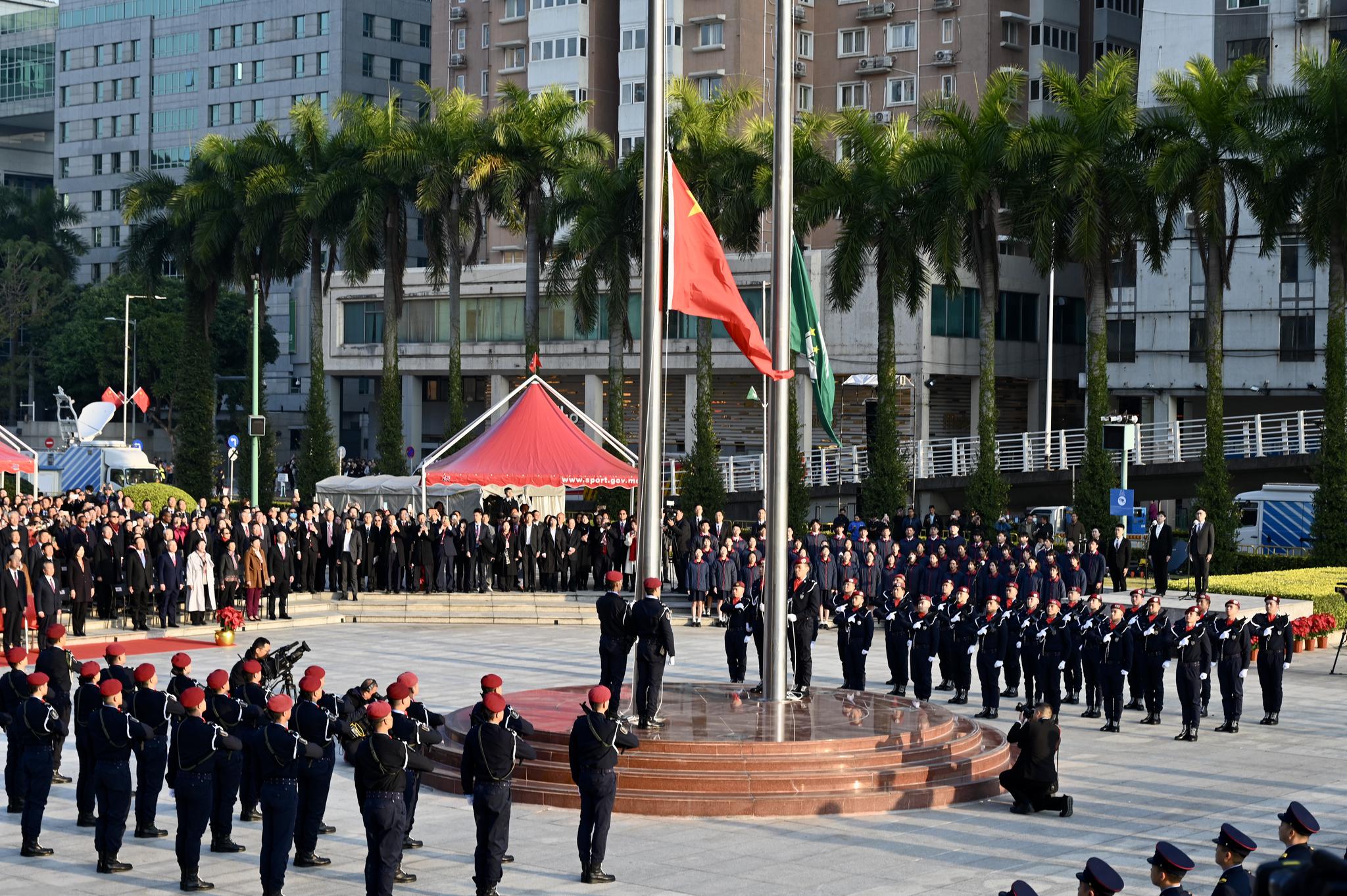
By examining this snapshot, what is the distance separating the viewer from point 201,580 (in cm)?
→ 3031

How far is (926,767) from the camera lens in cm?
1784

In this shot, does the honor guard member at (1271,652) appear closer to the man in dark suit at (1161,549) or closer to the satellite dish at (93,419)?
the man in dark suit at (1161,549)

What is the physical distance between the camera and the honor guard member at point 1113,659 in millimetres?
21625

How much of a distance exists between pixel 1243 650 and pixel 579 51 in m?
61.0

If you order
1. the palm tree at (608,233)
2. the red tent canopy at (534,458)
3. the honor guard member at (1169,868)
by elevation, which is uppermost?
the palm tree at (608,233)

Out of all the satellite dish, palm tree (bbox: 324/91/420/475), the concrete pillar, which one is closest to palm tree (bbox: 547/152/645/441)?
palm tree (bbox: 324/91/420/475)

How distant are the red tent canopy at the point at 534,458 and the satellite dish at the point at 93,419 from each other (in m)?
23.6

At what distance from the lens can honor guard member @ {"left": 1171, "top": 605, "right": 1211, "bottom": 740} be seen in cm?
2109

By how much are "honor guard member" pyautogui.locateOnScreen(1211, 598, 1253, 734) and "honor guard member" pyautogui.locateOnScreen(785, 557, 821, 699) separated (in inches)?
200

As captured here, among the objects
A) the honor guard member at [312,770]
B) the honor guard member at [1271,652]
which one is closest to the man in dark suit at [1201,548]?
the honor guard member at [1271,652]

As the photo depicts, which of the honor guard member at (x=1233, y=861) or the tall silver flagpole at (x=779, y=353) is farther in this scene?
the tall silver flagpole at (x=779, y=353)

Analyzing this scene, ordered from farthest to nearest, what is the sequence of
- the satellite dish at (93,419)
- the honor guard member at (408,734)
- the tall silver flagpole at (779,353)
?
the satellite dish at (93,419) → the tall silver flagpole at (779,353) → the honor guard member at (408,734)

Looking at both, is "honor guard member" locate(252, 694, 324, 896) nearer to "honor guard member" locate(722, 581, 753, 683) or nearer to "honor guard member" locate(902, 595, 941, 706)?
"honor guard member" locate(722, 581, 753, 683)

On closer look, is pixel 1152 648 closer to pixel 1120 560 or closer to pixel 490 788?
pixel 490 788
